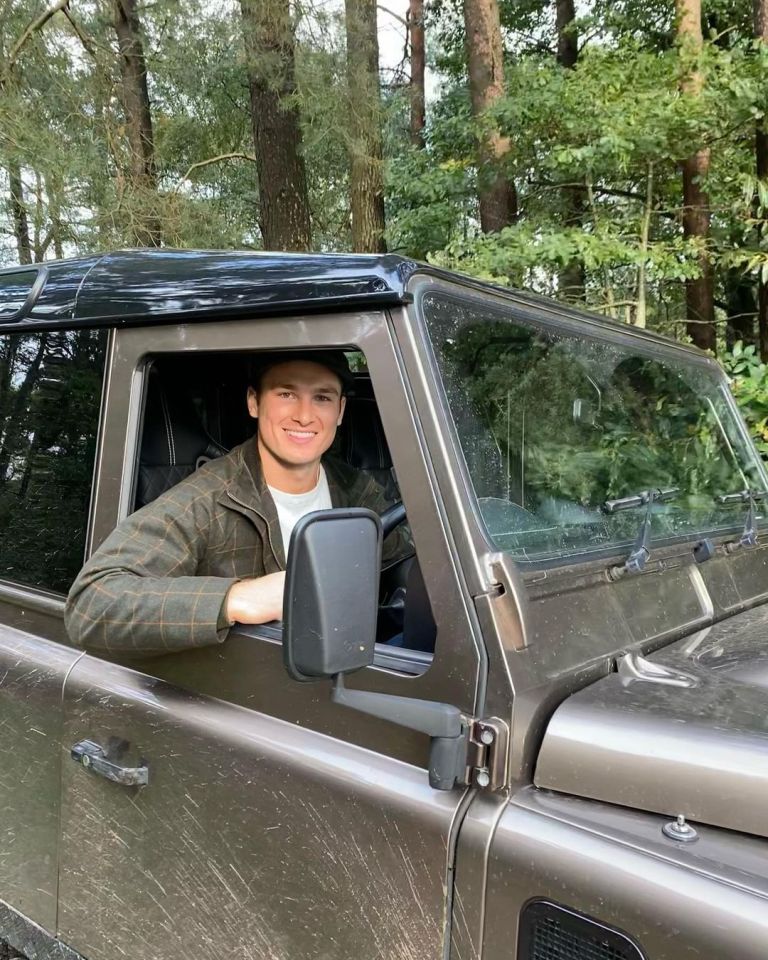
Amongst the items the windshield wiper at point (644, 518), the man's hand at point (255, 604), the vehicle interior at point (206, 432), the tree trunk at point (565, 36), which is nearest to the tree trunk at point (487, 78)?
the tree trunk at point (565, 36)

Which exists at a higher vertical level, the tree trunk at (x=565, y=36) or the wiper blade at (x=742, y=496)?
the tree trunk at (x=565, y=36)

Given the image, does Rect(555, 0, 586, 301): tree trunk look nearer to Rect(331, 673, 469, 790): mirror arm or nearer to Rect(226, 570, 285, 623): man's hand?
Rect(226, 570, 285, 623): man's hand

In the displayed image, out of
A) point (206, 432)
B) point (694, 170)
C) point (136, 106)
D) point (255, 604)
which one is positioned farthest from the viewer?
point (136, 106)

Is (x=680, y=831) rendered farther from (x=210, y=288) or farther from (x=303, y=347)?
(x=210, y=288)

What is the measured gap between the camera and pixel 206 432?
2.26 m

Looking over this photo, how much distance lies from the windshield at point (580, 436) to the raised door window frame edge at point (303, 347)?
0.35ft

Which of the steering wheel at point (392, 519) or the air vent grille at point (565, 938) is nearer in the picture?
the air vent grille at point (565, 938)

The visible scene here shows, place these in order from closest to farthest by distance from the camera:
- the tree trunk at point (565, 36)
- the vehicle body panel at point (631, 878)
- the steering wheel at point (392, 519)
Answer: the vehicle body panel at point (631, 878) → the steering wheel at point (392, 519) → the tree trunk at point (565, 36)

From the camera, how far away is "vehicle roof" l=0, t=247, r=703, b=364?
1505mm

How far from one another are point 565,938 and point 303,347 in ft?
3.56

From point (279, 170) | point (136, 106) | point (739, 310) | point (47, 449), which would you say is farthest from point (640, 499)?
point (739, 310)

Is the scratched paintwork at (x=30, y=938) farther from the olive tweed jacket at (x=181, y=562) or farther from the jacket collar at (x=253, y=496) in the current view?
the jacket collar at (x=253, y=496)

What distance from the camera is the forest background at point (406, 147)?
237 inches

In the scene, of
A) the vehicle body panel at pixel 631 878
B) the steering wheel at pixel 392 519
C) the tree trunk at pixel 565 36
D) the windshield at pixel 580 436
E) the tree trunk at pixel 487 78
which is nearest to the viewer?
the vehicle body panel at pixel 631 878
